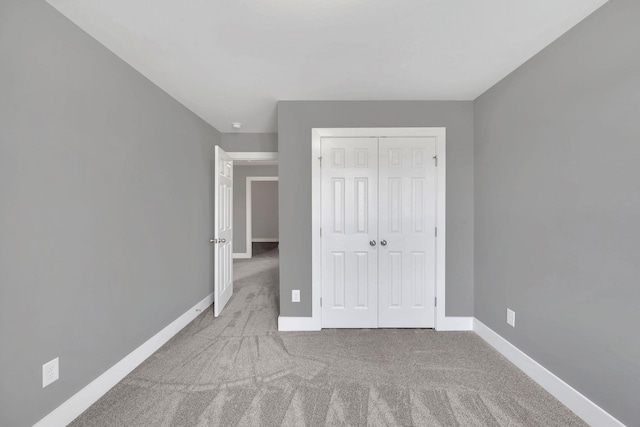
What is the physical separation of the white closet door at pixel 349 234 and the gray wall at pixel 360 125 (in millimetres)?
194

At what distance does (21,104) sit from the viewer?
4.30 ft

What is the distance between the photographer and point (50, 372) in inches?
56.7

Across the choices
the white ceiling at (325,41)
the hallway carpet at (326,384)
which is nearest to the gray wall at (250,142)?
the white ceiling at (325,41)

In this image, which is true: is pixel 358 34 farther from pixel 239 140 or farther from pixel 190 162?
pixel 239 140

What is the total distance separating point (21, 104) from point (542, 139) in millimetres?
3136

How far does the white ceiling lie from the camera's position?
4.85 ft

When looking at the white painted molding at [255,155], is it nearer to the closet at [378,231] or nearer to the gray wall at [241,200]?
the closet at [378,231]

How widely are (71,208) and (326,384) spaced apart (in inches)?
79.2

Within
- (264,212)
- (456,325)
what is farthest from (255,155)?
(264,212)

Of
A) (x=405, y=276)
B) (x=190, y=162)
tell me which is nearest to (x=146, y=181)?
(x=190, y=162)

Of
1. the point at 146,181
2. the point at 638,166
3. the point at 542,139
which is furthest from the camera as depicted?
the point at 146,181

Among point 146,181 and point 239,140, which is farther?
point 239,140

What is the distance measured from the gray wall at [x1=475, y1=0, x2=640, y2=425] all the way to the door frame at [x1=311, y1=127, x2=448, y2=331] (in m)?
0.48

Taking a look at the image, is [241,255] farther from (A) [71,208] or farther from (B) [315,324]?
(A) [71,208]
